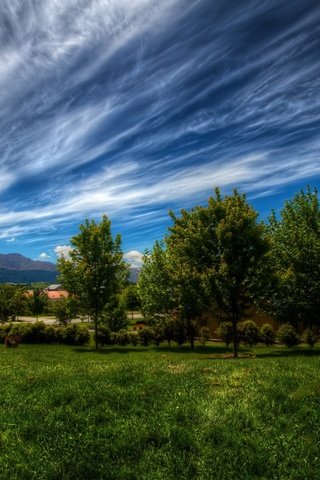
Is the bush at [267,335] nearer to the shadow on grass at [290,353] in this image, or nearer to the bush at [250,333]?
the bush at [250,333]

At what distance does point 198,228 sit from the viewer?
26.8m

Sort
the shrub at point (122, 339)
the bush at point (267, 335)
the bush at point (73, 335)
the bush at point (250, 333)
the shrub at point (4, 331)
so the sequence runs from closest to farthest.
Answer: the bush at point (267, 335), the bush at point (250, 333), the shrub at point (4, 331), the bush at point (73, 335), the shrub at point (122, 339)

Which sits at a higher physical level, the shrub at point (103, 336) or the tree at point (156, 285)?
the tree at point (156, 285)

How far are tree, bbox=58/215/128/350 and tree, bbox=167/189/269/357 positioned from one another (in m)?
12.3

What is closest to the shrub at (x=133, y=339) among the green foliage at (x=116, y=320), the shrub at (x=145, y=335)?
the shrub at (x=145, y=335)

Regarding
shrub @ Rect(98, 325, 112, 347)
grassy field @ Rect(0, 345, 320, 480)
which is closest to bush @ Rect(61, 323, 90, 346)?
shrub @ Rect(98, 325, 112, 347)

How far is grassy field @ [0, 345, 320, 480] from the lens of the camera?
7441 mm

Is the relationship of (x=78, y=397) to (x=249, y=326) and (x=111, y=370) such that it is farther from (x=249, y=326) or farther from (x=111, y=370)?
(x=249, y=326)

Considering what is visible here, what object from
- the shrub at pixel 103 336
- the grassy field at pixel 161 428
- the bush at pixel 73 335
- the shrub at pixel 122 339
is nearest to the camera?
the grassy field at pixel 161 428

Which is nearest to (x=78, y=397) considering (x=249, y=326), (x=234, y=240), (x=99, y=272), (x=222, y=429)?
(x=222, y=429)

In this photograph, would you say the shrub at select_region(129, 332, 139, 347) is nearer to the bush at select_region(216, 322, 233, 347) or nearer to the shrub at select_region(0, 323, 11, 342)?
the bush at select_region(216, 322, 233, 347)

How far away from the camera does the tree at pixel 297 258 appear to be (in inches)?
1117

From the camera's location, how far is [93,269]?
125 feet

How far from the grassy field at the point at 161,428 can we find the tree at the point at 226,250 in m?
13.9
